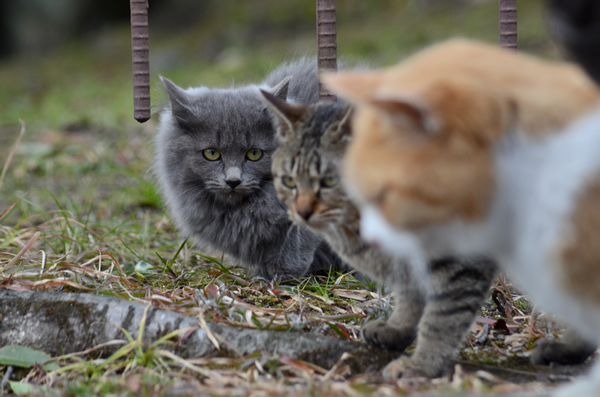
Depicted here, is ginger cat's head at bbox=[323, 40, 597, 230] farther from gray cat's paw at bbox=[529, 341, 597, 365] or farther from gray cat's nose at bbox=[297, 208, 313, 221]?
gray cat's paw at bbox=[529, 341, 597, 365]

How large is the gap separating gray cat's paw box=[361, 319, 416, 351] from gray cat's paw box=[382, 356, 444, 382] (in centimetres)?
14

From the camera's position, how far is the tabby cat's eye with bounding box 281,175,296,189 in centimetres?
199

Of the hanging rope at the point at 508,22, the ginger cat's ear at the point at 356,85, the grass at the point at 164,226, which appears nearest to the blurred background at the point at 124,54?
the grass at the point at 164,226

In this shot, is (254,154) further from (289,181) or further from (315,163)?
(315,163)

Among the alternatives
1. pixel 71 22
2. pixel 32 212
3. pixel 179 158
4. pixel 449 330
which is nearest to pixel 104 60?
pixel 71 22

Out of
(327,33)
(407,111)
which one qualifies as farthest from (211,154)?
(407,111)

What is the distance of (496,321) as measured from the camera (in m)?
2.19

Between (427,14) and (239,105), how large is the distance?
A: 546 centimetres

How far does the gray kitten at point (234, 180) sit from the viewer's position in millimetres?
2695

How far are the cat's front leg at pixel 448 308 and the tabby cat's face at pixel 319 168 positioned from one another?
0.34 metres

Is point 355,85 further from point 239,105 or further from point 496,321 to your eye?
point 239,105

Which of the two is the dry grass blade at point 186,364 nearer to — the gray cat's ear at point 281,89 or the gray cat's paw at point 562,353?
the gray cat's paw at point 562,353

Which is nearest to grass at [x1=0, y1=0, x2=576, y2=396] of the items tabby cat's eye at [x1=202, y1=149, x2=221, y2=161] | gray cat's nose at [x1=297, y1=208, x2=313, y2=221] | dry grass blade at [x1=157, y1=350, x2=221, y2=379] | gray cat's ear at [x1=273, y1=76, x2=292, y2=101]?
dry grass blade at [x1=157, y1=350, x2=221, y2=379]

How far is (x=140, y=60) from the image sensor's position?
2.34m
